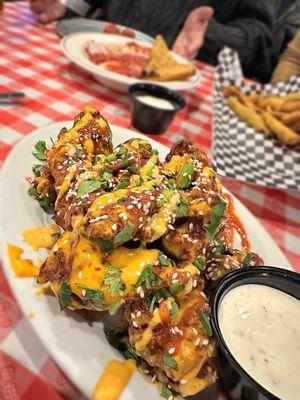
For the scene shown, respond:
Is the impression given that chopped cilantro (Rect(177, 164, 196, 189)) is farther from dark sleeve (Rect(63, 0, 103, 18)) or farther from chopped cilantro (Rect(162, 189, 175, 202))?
dark sleeve (Rect(63, 0, 103, 18))

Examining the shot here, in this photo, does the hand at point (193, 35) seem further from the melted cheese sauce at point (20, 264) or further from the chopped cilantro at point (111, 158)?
the melted cheese sauce at point (20, 264)

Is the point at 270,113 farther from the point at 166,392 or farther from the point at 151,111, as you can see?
the point at 166,392

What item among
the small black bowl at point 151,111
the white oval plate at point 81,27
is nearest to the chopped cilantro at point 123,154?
the small black bowl at point 151,111

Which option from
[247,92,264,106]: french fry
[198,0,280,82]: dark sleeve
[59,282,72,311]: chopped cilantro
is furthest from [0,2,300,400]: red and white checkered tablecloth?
[198,0,280,82]: dark sleeve

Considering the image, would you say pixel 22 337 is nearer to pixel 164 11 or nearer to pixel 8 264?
pixel 8 264

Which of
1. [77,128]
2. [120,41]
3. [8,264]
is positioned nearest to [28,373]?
[8,264]

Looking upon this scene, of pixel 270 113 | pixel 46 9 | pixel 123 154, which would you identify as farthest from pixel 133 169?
pixel 46 9
